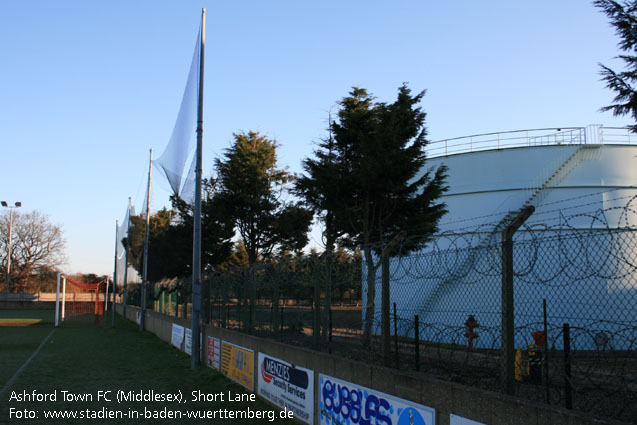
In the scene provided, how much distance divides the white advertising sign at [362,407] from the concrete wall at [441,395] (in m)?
0.07

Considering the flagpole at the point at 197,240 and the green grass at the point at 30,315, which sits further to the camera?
the green grass at the point at 30,315

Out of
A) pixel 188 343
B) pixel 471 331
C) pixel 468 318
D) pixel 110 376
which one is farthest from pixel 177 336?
pixel 471 331

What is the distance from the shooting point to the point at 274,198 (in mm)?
28484

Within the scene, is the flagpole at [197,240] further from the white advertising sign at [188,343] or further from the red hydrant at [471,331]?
the red hydrant at [471,331]

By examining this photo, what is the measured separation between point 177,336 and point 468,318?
12.8 metres

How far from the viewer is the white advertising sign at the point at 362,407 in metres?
5.20

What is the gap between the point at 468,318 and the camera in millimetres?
7910

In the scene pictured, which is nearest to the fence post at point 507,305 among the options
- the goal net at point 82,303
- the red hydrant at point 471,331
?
the red hydrant at point 471,331

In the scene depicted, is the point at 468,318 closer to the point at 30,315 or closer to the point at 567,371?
the point at 567,371

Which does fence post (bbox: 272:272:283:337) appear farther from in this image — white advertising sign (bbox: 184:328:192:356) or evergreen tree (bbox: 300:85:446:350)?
white advertising sign (bbox: 184:328:192:356)

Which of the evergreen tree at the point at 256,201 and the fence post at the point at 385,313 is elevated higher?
the evergreen tree at the point at 256,201

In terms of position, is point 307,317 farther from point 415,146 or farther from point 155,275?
point 155,275

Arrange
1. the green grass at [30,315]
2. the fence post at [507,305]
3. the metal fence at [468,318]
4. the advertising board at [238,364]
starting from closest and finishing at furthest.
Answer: the fence post at [507,305]
the metal fence at [468,318]
the advertising board at [238,364]
the green grass at [30,315]

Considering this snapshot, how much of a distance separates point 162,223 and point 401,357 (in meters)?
54.8
